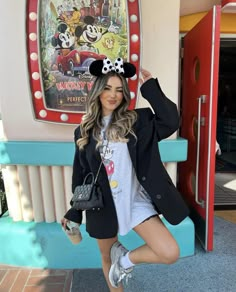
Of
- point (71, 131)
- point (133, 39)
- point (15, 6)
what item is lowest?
point (71, 131)

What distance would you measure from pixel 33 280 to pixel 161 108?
1985mm

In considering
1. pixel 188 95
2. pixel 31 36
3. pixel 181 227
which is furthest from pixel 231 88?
pixel 31 36

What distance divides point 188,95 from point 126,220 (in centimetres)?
195

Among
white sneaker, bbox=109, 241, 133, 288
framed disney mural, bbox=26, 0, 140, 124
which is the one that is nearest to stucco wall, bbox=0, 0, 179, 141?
framed disney mural, bbox=26, 0, 140, 124

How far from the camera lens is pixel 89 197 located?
68.0 inches

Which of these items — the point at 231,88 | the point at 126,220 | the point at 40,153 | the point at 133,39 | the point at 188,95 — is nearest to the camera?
the point at 126,220

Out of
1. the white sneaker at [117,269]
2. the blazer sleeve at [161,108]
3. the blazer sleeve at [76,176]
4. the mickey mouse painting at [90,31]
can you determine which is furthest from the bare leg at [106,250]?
the mickey mouse painting at [90,31]

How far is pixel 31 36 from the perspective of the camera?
8.11 feet

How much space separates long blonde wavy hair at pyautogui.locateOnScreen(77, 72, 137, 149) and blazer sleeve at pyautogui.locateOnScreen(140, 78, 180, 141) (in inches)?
5.3

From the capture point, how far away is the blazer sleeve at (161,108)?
1660mm

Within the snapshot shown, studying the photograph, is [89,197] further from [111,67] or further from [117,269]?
[111,67]

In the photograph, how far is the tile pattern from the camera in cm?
249

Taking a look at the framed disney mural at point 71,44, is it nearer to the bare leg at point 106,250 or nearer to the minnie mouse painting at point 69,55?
the minnie mouse painting at point 69,55

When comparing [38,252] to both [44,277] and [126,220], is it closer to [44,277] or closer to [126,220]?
[44,277]
